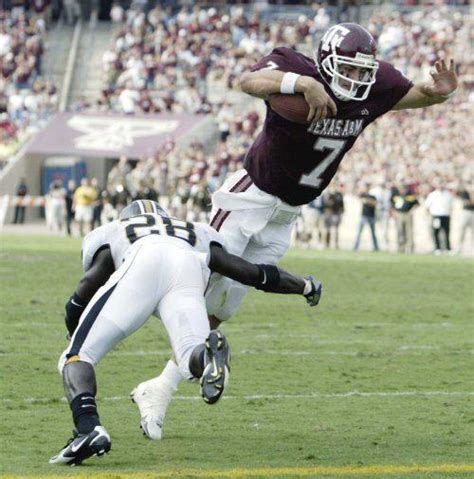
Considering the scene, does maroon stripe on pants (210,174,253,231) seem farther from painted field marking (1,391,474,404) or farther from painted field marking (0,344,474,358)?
painted field marking (0,344,474,358)

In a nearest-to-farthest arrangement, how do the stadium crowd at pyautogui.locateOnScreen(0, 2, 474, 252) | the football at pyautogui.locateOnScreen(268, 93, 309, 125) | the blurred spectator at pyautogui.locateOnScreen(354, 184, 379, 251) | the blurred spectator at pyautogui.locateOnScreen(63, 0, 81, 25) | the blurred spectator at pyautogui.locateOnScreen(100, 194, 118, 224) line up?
the football at pyautogui.locateOnScreen(268, 93, 309, 125), the blurred spectator at pyautogui.locateOnScreen(354, 184, 379, 251), the stadium crowd at pyautogui.locateOnScreen(0, 2, 474, 252), the blurred spectator at pyautogui.locateOnScreen(100, 194, 118, 224), the blurred spectator at pyautogui.locateOnScreen(63, 0, 81, 25)

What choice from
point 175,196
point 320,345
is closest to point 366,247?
point 175,196

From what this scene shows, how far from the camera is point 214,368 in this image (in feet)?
18.0

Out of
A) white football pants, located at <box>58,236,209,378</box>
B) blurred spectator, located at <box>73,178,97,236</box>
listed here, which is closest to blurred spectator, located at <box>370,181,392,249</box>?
blurred spectator, located at <box>73,178,97,236</box>

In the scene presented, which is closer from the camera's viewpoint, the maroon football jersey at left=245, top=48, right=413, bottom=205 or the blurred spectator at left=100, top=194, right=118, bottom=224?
the maroon football jersey at left=245, top=48, right=413, bottom=205

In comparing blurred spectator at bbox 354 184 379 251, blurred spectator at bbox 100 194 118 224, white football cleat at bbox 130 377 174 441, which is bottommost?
blurred spectator at bbox 100 194 118 224

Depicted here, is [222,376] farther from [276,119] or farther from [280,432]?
[276,119]

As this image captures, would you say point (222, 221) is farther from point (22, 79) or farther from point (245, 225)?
point (22, 79)

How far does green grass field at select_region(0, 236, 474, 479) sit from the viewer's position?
231 inches

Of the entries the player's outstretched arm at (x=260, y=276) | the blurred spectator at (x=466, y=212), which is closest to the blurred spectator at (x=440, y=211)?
the blurred spectator at (x=466, y=212)

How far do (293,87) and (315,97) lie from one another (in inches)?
6.8

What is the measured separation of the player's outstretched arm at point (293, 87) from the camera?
6250mm

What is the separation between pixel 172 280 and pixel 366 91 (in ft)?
5.14

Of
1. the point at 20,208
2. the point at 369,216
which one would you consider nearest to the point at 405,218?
the point at 369,216
